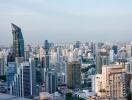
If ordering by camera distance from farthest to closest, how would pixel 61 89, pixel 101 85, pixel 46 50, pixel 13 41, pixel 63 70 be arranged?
1. pixel 46 50
2. pixel 13 41
3. pixel 63 70
4. pixel 61 89
5. pixel 101 85

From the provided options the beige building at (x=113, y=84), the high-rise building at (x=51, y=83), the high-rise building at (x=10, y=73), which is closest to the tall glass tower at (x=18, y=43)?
the high-rise building at (x=10, y=73)

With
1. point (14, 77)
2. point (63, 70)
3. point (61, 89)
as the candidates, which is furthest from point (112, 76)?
point (63, 70)

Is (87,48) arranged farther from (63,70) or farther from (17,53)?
(63,70)

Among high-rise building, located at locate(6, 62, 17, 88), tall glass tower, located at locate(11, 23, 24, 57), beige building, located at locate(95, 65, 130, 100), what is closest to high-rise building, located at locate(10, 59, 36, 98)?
A: high-rise building, located at locate(6, 62, 17, 88)

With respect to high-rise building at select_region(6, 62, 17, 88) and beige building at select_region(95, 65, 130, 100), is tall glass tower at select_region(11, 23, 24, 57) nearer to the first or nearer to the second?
high-rise building at select_region(6, 62, 17, 88)

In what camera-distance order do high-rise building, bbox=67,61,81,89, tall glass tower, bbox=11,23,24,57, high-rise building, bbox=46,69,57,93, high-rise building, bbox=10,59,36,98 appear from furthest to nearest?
tall glass tower, bbox=11,23,24,57 → high-rise building, bbox=67,61,81,89 → high-rise building, bbox=46,69,57,93 → high-rise building, bbox=10,59,36,98
